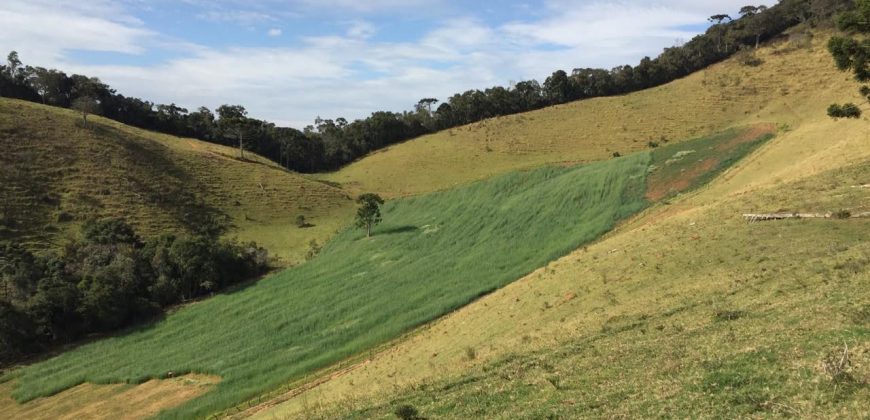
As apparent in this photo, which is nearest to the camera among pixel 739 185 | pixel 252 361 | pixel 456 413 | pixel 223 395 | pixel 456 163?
pixel 456 413

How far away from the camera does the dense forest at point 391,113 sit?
380 ft

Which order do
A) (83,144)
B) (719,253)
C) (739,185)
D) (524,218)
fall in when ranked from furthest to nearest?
(83,144), (524,218), (739,185), (719,253)

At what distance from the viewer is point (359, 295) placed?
3884cm

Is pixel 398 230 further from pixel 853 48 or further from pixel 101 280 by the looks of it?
pixel 853 48

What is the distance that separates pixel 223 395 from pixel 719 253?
2311 cm

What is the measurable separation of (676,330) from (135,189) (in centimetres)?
7398

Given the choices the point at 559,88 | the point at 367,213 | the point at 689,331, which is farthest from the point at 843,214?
the point at 559,88

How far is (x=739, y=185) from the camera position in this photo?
3766 centimetres

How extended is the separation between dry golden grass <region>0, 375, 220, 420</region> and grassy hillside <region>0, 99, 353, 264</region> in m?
26.4

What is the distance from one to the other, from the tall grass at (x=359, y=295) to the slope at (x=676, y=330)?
3.18m

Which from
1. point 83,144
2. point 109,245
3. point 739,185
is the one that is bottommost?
point 109,245

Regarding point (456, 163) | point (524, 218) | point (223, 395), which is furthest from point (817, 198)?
point (456, 163)

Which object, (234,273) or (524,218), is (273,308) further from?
(524,218)

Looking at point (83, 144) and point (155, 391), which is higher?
point (83, 144)
